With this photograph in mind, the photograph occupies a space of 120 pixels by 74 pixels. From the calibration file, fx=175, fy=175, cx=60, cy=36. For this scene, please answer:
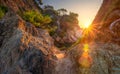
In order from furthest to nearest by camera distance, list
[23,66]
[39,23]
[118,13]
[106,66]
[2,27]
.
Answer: [39,23] → [2,27] → [118,13] → [23,66] → [106,66]

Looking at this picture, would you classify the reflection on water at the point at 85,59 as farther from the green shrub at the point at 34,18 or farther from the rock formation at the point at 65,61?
the green shrub at the point at 34,18

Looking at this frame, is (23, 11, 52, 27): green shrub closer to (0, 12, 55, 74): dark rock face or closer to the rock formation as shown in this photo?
the rock formation

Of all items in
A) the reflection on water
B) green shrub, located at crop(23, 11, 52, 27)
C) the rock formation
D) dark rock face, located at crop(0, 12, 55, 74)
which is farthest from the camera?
green shrub, located at crop(23, 11, 52, 27)

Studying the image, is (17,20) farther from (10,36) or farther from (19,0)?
(19,0)

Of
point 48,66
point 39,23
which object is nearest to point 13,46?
point 48,66

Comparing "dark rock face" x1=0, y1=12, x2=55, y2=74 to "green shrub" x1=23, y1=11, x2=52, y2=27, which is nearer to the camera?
"dark rock face" x1=0, y1=12, x2=55, y2=74

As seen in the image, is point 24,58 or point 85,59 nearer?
point 85,59

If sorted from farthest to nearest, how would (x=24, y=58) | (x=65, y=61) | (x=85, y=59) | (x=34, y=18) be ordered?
(x=34, y=18) < (x=65, y=61) < (x=24, y=58) < (x=85, y=59)

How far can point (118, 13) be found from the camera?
50.2ft

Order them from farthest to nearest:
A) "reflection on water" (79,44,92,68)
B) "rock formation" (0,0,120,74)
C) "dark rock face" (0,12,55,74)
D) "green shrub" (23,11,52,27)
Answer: "green shrub" (23,11,52,27)
"dark rock face" (0,12,55,74)
"reflection on water" (79,44,92,68)
"rock formation" (0,0,120,74)

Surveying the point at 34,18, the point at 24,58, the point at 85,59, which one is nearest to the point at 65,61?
the point at 85,59

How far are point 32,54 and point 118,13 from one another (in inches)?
328

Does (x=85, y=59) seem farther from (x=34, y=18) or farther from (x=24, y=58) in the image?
(x=34, y=18)

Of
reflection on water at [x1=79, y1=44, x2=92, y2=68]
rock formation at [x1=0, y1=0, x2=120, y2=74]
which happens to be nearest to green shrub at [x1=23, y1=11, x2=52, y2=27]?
rock formation at [x1=0, y1=0, x2=120, y2=74]
